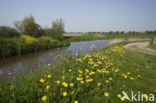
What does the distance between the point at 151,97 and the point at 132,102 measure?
2.45 feet

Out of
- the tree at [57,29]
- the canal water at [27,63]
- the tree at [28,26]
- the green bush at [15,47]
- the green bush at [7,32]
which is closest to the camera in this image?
the canal water at [27,63]

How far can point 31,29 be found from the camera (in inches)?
928

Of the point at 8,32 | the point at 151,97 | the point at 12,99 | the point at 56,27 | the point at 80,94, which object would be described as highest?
the point at 56,27

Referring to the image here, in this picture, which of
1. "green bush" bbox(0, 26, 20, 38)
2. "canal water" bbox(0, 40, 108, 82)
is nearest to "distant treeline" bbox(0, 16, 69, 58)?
"green bush" bbox(0, 26, 20, 38)

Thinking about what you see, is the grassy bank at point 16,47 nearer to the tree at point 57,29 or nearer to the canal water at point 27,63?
the canal water at point 27,63

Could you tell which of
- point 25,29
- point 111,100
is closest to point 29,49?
point 25,29

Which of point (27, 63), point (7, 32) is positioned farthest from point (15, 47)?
point (7, 32)

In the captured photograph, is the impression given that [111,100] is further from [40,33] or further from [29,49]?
[40,33]

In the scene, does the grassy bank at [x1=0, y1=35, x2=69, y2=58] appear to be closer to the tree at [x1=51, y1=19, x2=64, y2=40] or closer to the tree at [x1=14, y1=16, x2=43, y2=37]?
the tree at [x1=14, y1=16, x2=43, y2=37]

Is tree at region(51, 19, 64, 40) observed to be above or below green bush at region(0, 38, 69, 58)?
above

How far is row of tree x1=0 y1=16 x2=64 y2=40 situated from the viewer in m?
19.8

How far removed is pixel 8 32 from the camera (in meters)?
19.7

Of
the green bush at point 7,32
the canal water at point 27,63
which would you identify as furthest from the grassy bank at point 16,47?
the green bush at point 7,32

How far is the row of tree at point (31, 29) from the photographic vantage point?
19781mm
